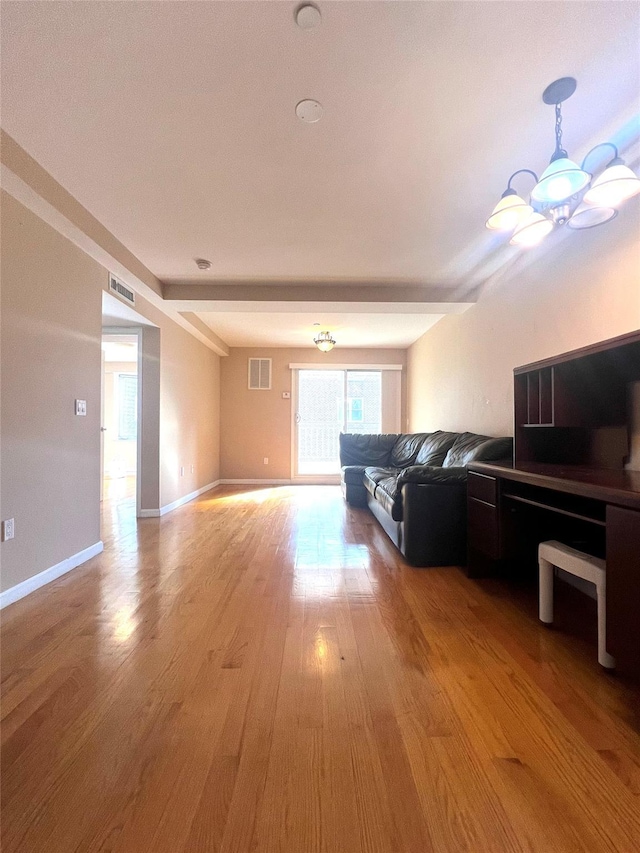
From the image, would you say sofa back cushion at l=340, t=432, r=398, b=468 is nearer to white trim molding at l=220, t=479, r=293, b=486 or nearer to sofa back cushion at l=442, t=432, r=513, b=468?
white trim molding at l=220, t=479, r=293, b=486

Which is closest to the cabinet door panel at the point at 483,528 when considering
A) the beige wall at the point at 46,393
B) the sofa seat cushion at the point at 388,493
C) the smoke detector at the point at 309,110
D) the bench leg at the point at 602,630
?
the sofa seat cushion at the point at 388,493

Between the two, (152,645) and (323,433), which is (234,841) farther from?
(323,433)

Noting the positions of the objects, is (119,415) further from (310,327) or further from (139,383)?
(310,327)

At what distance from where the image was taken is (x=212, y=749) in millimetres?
1132

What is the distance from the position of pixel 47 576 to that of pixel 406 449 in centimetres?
388

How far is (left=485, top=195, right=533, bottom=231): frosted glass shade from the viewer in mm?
1837

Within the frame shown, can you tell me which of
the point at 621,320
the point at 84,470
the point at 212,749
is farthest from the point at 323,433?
the point at 212,749

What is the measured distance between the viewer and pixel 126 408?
8023 millimetres

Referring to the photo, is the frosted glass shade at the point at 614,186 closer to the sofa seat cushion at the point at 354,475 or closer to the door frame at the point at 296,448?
the sofa seat cushion at the point at 354,475

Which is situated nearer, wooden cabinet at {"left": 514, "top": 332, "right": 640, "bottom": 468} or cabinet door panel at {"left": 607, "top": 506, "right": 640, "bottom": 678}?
cabinet door panel at {"left": 607, "top": 506, "right": 640, "bottom": 678}

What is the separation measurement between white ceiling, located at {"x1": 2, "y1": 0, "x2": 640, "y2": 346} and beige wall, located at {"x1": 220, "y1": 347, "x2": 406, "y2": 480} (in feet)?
13.4

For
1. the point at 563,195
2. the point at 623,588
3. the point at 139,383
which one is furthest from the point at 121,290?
the point at 623,588

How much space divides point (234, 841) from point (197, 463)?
16.8 feet

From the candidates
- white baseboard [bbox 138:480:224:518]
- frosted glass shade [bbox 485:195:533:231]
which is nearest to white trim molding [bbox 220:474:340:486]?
white baseboard [bbox 138:480:224:518]
